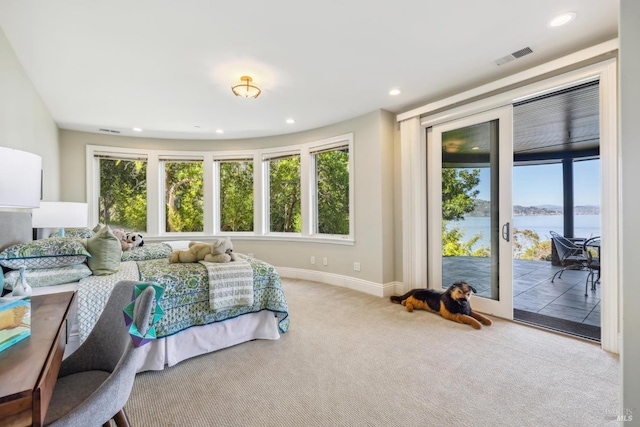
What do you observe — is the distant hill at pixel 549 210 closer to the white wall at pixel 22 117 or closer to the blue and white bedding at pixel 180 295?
the blue and white bedding at pixel 180 295

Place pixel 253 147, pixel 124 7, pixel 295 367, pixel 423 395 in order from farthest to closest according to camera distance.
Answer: pixel 253 147 → pixel 295 367 → pixel 124 7 → pixel 423 395

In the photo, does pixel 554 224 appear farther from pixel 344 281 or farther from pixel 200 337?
pixel 200 337

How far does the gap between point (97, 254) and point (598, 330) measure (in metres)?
4.55

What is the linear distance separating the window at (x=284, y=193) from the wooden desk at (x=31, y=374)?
12.7 ft

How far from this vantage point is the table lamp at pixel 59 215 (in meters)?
2.79

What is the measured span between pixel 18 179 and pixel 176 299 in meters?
1.21

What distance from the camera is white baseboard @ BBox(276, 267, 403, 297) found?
375 cm

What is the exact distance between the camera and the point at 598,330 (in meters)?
2.66

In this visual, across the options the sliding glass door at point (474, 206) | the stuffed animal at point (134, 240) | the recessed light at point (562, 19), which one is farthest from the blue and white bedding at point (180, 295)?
the recessed light at point (562, 19)

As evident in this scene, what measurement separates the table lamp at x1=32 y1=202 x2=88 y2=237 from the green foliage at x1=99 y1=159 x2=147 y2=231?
69.2 inches

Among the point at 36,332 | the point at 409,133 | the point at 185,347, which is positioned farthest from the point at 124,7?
the point at 409,133

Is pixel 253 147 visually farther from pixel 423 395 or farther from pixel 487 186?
pixel 423 395

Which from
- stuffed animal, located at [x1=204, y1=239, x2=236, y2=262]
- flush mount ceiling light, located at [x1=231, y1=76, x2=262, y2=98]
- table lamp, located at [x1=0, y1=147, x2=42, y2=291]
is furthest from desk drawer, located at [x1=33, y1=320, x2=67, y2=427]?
flush mount ceiling light, located at [x1=231, y1=76, x2=262, y2=98]

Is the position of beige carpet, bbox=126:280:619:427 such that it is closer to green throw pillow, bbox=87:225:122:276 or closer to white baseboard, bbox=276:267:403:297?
green throw pillow, bbox=87:225:122:276
